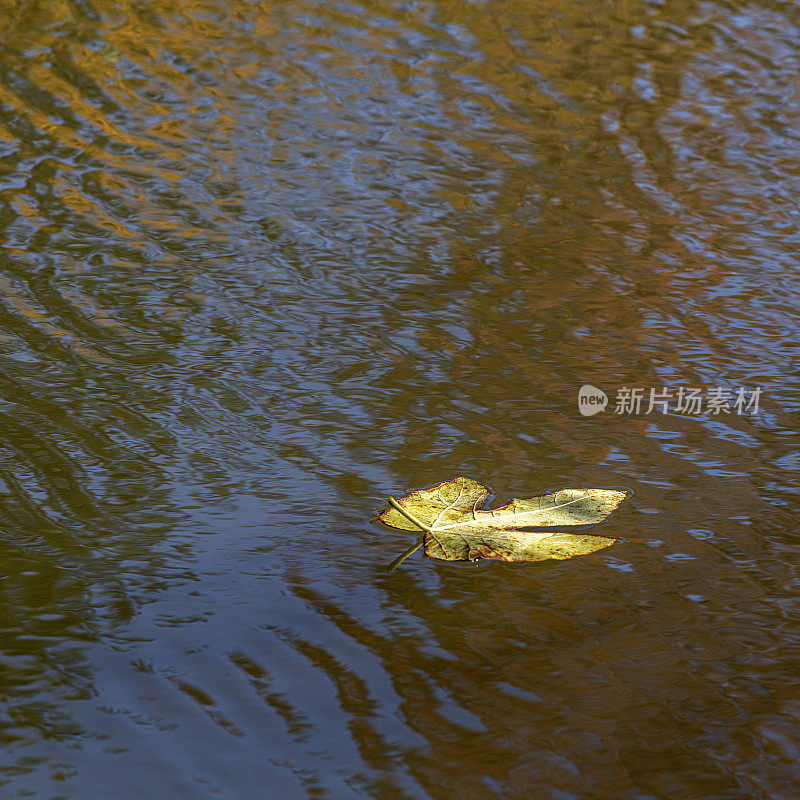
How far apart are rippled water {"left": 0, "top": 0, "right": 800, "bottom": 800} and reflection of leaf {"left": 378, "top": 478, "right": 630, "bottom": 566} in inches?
1.2

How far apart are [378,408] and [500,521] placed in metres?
0.36

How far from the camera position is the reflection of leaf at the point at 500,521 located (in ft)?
4.36

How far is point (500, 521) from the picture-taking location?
137 cm

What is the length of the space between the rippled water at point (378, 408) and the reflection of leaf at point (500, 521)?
3 centimetres

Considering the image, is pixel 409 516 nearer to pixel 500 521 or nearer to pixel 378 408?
pixel 500 521

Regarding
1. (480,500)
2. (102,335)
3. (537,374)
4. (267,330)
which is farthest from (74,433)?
(537,374)

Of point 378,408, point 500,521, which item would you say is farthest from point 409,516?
point 378,408

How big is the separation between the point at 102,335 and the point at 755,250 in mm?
1334

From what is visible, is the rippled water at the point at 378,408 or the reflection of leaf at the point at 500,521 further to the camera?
the reflection of leaf at the point at 500,521

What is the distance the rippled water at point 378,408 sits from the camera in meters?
1.05

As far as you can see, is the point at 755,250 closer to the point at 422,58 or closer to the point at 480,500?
the point at 480,500

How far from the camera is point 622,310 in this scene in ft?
6.46

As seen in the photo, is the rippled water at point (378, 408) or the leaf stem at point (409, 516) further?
the leaf stem at point (409, 516)

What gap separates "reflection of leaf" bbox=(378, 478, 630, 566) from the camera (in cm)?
133
